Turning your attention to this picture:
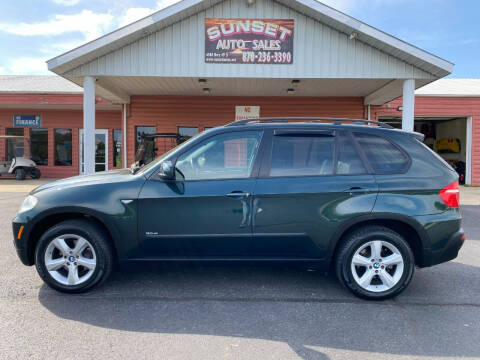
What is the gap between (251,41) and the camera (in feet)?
29.5

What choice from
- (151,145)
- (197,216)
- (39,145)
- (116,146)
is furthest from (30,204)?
(39,145)

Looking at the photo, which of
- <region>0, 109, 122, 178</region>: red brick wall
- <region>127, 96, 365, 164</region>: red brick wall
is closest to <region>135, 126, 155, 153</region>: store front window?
<region>127, 96, 365, 164</region>: red brick wall

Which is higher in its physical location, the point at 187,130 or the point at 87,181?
the point at 187,130

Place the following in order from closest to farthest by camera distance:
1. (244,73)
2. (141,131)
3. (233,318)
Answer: (233,318) → (244,73) → (141,131)

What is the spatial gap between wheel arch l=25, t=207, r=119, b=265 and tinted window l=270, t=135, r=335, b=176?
1.75 meters

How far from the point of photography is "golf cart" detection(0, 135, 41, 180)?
1614cm

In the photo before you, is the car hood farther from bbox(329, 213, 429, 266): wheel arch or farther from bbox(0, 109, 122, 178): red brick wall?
bbox(0, 109, 122, 178): red brick wall

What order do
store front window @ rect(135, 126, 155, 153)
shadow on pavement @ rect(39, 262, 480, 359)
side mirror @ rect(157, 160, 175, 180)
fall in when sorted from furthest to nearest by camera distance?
store front window @ rect(135, 126, 155, 153) < side mirror @ rect(157, 160, 175, 180) < shadow on pavement @ rect(39, 262, 480, 359)

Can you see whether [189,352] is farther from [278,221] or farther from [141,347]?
[278,221]

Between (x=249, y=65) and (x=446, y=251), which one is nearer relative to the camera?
(x=446, y=251)

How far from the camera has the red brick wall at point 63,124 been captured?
16.5 meters

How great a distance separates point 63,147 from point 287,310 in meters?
16.5

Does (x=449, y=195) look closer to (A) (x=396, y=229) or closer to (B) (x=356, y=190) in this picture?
(A) (x=396, y=229)

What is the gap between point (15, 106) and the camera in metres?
16.1
